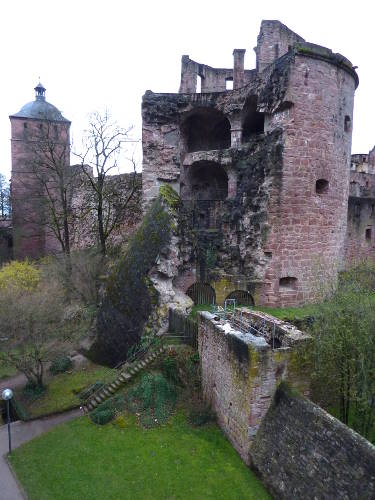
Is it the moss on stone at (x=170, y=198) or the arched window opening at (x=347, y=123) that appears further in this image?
the arched window opening at (x=347, y=123)

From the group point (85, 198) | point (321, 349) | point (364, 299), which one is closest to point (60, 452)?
point (321, 349)

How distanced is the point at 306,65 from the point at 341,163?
13.4 feet

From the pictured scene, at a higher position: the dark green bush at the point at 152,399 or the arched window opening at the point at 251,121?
the arched window opening at the point at 251,121

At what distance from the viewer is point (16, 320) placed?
1154 centimetres

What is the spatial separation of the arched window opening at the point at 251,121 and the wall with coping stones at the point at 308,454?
42.3 ft

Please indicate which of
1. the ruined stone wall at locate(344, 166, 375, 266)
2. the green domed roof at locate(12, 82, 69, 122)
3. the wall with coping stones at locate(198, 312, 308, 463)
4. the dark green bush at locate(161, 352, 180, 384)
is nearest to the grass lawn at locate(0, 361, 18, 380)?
the dark green bush at locate(161, 352, 180, 384)

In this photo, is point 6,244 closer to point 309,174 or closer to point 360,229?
point 309,174

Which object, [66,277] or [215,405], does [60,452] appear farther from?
[66,277]

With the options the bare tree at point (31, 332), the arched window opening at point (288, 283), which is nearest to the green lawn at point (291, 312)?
the arched window opening at point (288, 283)

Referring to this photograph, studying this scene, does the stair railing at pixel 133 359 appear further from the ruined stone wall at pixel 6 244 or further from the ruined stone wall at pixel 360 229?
the ruined stone wall at pixel 6 244

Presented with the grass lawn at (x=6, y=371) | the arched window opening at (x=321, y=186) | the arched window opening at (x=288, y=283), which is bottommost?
the grass lawn at (x=6, y=371)

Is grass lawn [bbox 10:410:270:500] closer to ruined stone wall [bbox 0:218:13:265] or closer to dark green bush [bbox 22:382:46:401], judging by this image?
dark green bush [bbox 22:382:46:401]

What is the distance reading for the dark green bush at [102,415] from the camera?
31.7ft

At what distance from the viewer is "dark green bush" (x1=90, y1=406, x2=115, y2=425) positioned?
31.7ft
